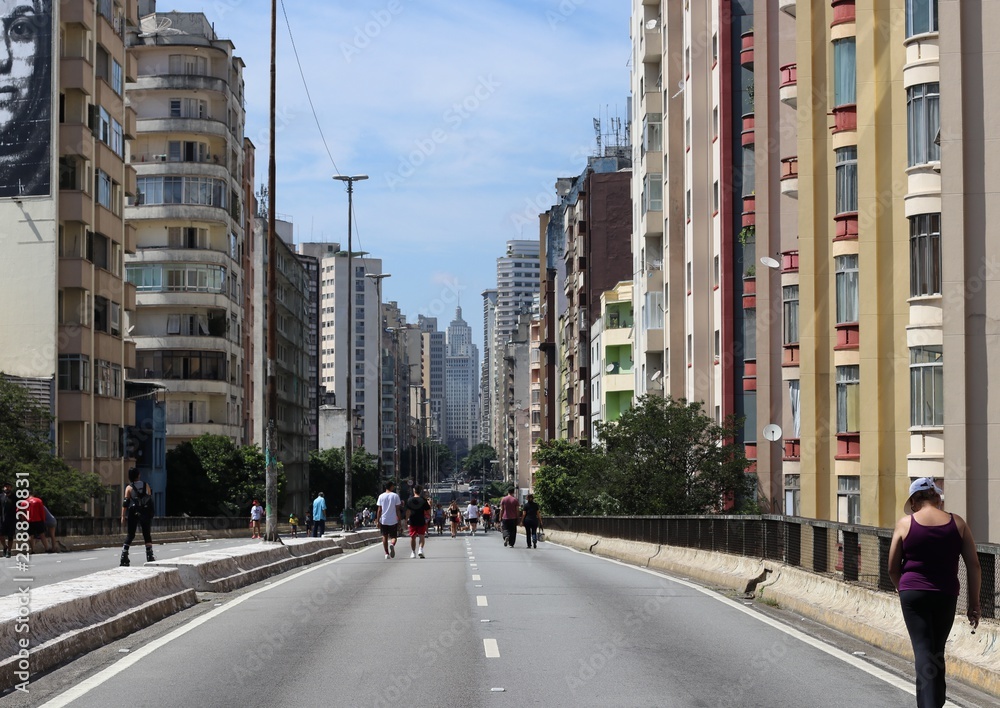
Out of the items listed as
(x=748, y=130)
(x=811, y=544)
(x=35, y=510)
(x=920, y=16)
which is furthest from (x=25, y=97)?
(x=811, y=544)

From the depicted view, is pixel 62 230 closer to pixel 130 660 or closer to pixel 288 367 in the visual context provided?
pixel 130 660

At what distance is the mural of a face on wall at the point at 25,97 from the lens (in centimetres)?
6034

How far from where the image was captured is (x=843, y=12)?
3503 cm

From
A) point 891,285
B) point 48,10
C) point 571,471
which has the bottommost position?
point 571,471

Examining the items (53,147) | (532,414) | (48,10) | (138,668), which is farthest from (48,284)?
(532,414)

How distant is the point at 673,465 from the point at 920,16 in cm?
2144

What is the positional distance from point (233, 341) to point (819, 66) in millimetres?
62645

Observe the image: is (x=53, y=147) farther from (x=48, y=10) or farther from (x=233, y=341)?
(x=233, y=341)

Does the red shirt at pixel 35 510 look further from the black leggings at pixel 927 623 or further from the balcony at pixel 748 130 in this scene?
the black leggings at pixel 927 623

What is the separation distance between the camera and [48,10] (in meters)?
60.6

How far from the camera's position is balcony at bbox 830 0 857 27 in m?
34.9

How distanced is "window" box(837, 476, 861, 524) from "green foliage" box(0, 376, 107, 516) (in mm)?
27073

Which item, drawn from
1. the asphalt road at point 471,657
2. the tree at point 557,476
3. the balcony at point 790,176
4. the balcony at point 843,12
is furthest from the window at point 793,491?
the tree at point 557,476

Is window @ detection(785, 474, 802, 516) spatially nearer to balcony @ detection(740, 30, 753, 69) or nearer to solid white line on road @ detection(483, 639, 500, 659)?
balcony @ detection(740, 30, 753, 69)
